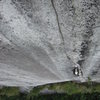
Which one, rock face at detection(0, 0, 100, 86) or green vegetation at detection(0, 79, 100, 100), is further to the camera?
green vegetation at detection(0, 79, 100, 100)

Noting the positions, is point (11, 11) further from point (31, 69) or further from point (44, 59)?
point (31, 69)

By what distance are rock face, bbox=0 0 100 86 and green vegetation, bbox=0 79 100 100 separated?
32.3 inches

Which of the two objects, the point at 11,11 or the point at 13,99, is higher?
the point at 11,11

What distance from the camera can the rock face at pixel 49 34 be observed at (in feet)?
2.60

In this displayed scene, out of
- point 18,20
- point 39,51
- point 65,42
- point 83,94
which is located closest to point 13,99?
point 83,94

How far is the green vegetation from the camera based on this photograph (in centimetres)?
230

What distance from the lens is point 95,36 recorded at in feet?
3.31

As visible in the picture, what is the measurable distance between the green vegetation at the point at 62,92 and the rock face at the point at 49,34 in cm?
82

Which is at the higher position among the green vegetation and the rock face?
the rock face

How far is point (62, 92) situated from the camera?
8.04ft

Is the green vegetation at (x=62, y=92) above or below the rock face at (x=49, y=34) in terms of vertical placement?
below

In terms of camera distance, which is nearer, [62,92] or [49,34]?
[49,34]

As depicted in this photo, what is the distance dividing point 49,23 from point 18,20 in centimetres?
13

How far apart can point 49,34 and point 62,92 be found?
159cm
